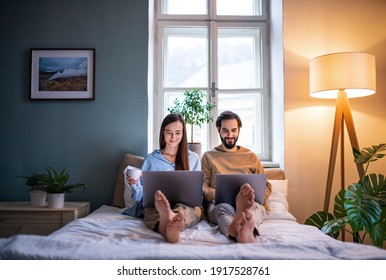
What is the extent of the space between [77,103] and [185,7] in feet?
4.47

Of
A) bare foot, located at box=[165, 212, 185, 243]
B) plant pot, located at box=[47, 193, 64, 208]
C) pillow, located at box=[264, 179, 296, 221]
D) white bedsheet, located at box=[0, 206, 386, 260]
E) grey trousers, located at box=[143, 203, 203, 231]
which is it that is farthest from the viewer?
plant pot, located at box=[47, 193, 64, 208]

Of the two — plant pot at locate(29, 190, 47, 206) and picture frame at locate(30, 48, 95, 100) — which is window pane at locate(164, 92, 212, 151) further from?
plant pot at locate(29, 190, 47, 206)

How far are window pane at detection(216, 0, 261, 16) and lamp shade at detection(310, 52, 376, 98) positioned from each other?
43.6 inches

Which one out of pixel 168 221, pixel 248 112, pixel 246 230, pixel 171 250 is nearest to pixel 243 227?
pixel 246 230

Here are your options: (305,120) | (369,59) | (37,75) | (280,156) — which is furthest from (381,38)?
(37,75)

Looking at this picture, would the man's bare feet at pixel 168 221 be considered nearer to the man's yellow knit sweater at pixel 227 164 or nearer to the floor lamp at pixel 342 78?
the man's yellow knit sweater at pixel 227 164

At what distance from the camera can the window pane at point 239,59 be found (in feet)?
10.1

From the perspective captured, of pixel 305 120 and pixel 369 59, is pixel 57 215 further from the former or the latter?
pixel 369 59

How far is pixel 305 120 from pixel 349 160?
1.60ft

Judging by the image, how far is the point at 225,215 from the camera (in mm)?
1624

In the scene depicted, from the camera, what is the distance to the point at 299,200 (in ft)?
8.65

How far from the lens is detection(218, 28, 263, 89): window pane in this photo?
309cm

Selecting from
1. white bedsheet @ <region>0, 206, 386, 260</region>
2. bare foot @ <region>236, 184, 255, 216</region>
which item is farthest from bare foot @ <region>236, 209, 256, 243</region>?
white bedsheet @ <region>0, 206, 386, 260</region>

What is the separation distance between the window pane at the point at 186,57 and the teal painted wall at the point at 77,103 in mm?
383
